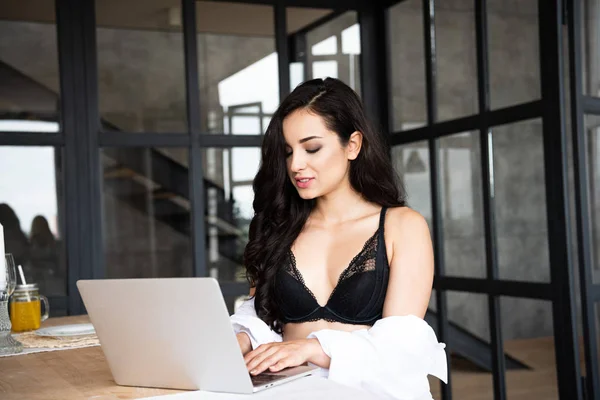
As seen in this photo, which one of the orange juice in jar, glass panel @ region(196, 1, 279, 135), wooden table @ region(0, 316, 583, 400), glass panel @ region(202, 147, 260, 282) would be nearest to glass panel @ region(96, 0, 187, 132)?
glass panel @ region(196, 1, 279, 135)

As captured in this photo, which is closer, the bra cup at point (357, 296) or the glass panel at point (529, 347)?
the bra cup at point (357, 296)

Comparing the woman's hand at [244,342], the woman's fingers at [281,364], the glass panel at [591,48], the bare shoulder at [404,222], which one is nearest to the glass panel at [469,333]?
the glass panel at [591,48]

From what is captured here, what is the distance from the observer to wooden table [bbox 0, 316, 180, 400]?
61.7 inches

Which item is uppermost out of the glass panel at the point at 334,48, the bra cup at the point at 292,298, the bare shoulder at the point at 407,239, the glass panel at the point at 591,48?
the glass panel at the point at 334,48

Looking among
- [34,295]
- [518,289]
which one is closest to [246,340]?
[34,295]

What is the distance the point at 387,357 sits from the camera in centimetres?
175

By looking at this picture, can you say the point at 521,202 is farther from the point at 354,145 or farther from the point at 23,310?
the point at 23,310

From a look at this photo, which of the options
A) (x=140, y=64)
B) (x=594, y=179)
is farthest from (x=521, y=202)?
(x=140, y=64)

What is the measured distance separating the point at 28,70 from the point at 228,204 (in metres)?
1.21

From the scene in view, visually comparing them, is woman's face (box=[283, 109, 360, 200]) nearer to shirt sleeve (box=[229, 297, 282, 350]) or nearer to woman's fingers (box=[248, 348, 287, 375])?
shirt sleeve (box=[229, 297, 282, 350])

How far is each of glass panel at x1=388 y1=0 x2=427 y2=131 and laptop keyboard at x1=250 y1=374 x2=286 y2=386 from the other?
8.18 ft

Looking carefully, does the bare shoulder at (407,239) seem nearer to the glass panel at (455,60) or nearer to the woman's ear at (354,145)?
the woman's ear at (354,145)

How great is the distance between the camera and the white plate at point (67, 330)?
240 cm

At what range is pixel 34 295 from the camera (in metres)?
2.65
